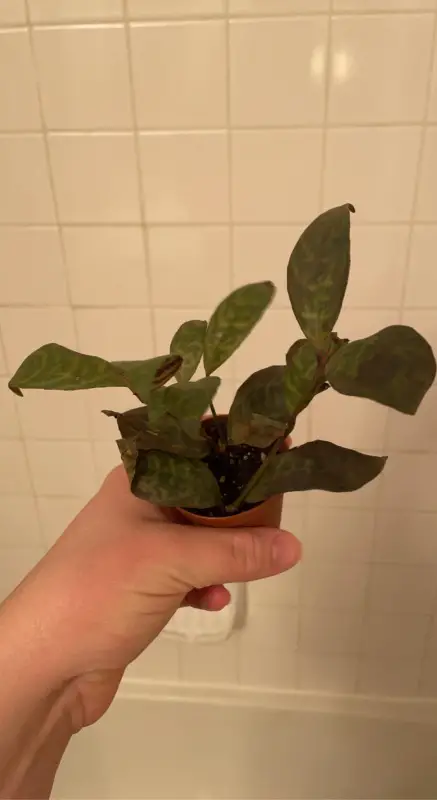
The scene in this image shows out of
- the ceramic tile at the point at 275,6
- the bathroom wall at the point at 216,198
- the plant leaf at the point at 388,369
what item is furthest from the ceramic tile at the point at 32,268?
the plant leaf at the point at 388,369

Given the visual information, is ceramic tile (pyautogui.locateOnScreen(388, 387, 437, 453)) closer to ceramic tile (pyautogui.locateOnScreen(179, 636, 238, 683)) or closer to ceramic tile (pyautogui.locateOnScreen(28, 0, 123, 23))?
ceramic tile (pyautogui.locateOnScreen(179, 636, 238, 683))

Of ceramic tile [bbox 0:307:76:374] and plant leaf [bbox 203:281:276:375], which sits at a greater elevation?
plant leaf [bbox 203:281:276:375]

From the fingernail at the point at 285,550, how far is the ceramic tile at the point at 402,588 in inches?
20.5

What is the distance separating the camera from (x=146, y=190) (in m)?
0.80

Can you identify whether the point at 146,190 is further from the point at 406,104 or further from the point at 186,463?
the point at 186,463

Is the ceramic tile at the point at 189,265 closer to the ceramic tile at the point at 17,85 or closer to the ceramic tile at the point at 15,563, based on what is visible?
the ceramic tile at the point at 17,85

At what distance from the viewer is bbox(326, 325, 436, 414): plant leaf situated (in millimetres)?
393

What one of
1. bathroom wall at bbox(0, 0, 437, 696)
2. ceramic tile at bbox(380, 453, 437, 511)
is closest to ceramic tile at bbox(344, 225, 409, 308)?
bathroom wall at bbox(0, 0, 437, 696)

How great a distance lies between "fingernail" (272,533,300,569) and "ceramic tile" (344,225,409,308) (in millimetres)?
373

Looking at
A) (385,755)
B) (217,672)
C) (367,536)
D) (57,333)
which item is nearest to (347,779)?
(385,755)

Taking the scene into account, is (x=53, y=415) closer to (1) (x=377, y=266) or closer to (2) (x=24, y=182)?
(2) (x=24, y=182)

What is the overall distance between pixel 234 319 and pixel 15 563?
84 cm

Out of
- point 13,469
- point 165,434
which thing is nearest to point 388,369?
point 165,434

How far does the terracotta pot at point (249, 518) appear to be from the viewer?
0.53 meters
